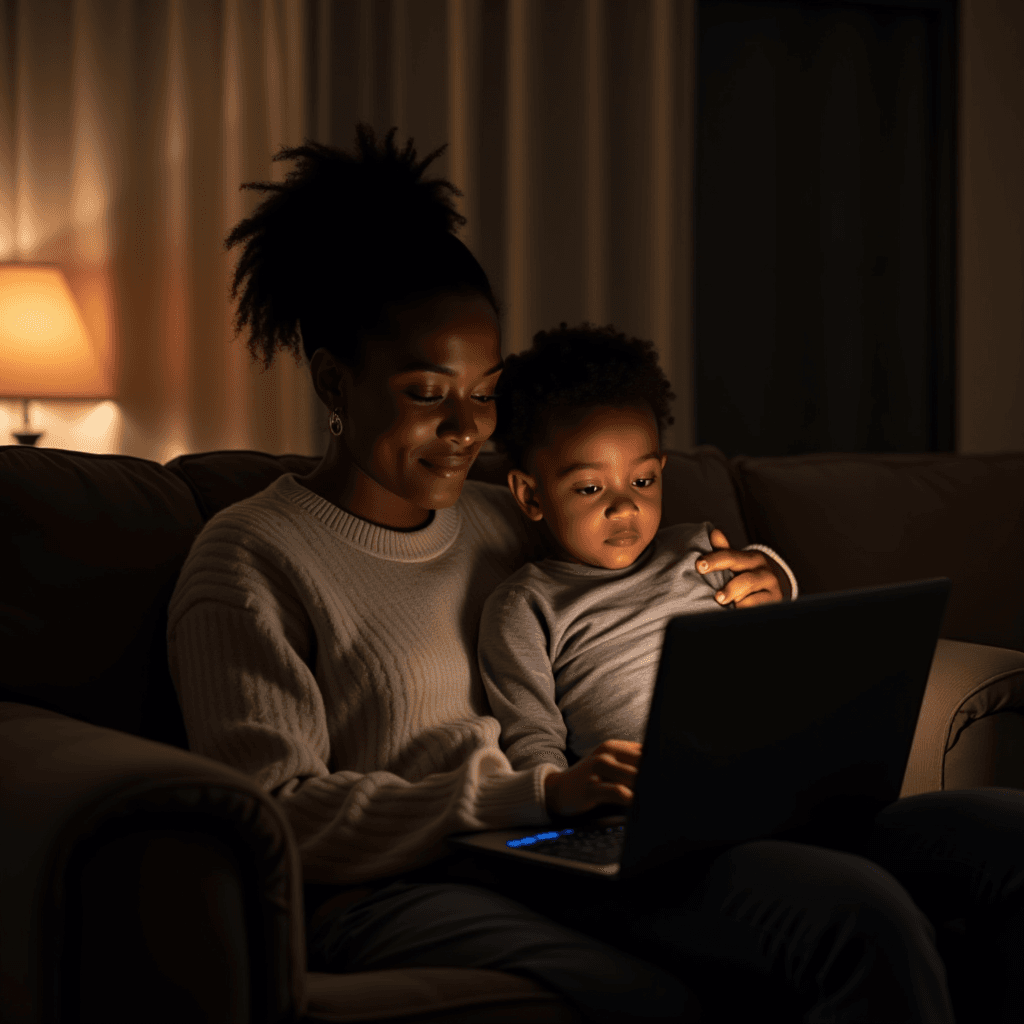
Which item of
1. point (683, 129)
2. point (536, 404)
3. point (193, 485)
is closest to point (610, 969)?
point (536, 404)

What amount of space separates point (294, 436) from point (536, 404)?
73.3 inches

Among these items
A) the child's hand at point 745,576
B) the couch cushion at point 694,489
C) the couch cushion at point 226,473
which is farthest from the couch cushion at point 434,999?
the couch cushion at point 694,489

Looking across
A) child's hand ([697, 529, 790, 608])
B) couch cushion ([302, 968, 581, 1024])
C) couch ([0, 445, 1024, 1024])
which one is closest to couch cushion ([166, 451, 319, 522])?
couch ([0, 445, 1024, 1024])

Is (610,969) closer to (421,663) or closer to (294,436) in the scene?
(421,663)

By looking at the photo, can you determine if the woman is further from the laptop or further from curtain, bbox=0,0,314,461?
curtain, bbox=0,0,314,461

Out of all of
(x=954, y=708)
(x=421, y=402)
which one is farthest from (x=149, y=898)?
(x=954, y=708)

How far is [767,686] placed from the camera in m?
0.94

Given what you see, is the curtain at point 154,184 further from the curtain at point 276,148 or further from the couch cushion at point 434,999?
the couch cushion at point 434,999

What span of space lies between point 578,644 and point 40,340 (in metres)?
1.89

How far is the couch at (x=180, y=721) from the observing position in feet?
2.78

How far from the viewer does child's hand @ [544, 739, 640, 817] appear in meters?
1.05

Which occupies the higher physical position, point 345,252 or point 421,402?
point 345,252

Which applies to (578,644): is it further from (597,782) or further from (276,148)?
(276,148)

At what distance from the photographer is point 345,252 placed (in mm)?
1351
